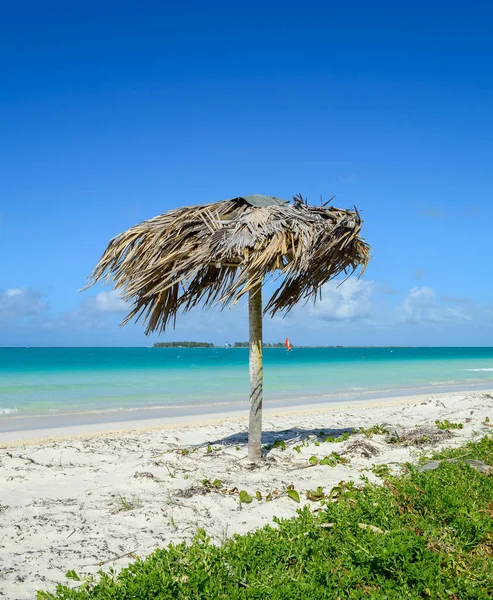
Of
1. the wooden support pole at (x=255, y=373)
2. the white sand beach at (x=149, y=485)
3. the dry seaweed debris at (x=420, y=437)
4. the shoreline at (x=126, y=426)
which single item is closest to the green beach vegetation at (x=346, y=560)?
the white sand beach at (x=149, y=485)

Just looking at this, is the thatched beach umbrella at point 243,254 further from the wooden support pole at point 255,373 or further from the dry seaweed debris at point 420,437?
the dry seaweed debris at point 420,437

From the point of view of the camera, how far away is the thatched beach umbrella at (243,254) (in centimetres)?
522

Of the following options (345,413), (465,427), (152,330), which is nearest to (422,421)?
(465,427)

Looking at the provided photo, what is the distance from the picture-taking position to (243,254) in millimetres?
5234

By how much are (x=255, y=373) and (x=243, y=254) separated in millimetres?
1329

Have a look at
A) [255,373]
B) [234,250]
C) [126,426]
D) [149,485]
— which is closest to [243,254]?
[234,250]

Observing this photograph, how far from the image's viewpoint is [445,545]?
302 centimetres

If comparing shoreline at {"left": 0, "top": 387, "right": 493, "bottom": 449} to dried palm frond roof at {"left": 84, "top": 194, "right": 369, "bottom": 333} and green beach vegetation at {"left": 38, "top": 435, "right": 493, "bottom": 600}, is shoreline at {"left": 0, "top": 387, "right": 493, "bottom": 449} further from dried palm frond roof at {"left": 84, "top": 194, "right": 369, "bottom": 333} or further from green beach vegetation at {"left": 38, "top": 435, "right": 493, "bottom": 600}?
green beach vegetation at {"left": 38, "top": 435, "right": 493, "bottom": 600}

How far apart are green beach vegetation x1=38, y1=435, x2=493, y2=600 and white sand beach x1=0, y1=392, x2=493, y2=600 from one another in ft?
1.64

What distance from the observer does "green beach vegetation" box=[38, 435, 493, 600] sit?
2564mm

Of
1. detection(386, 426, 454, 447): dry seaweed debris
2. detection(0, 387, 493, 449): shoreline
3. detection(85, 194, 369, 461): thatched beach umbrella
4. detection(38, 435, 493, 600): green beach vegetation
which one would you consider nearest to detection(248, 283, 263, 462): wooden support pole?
detection(85, 194, 369, 461): thatched beach umbrella

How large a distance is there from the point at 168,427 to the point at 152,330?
12.7 ft

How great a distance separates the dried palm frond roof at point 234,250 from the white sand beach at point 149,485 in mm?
1702

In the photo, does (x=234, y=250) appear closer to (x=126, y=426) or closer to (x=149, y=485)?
(x=149, y=485)
